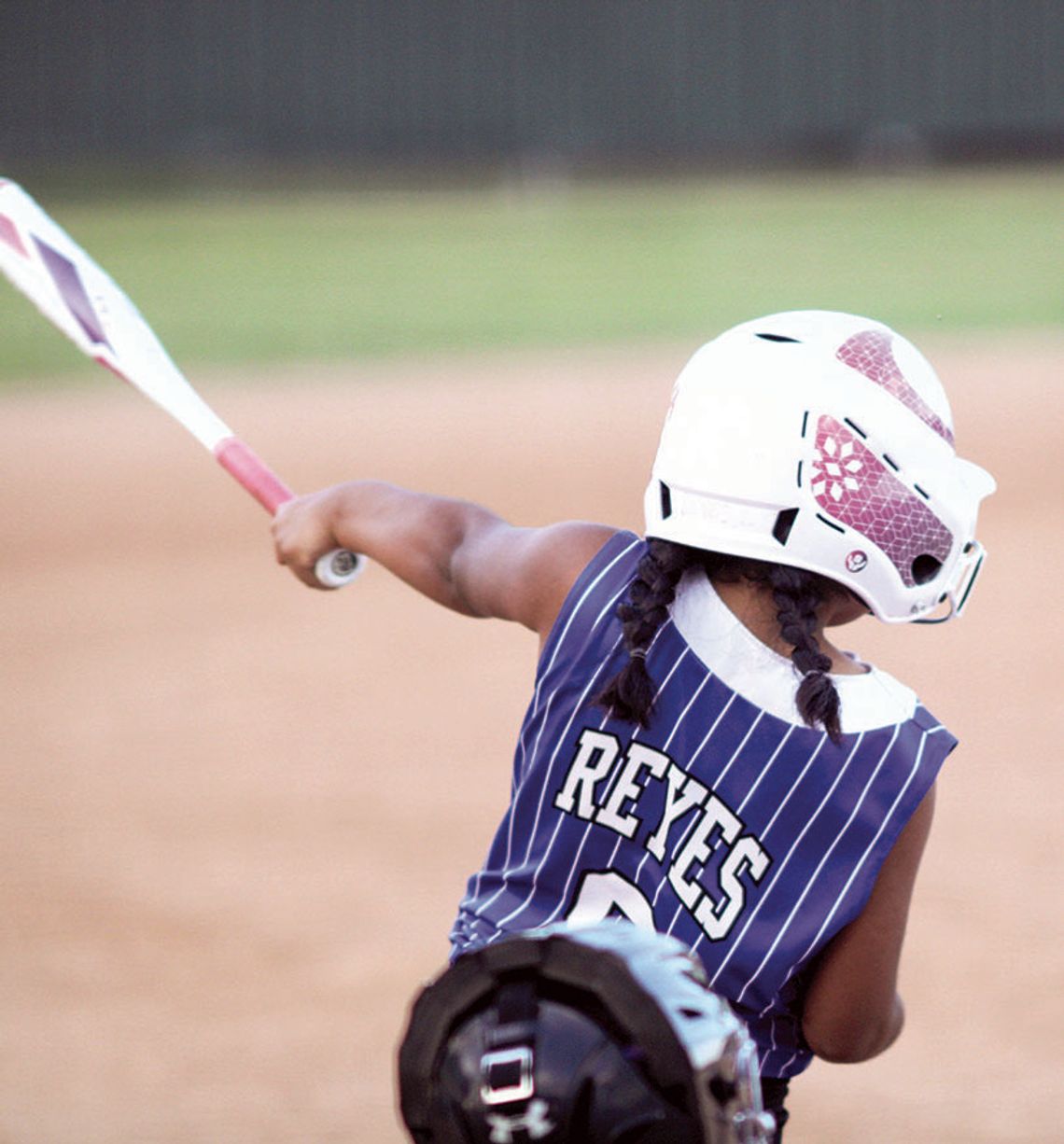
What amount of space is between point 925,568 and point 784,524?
203mm

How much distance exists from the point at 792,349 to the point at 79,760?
14.0ft

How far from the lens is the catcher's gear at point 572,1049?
1.46 meters

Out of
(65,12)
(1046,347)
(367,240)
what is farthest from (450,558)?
(65,12)

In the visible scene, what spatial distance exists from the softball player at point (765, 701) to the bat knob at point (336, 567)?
0.57 metres

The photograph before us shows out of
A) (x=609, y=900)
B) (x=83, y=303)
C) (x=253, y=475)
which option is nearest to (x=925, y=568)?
(x=609, y=900)

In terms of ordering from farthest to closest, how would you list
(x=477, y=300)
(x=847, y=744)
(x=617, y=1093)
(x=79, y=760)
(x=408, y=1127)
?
(x=477, y=300) < (x=79, y=760) < (x=847, y=744) < (x=408, y=1127) < (x=617, y=1093)

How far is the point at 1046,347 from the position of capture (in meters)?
13.9

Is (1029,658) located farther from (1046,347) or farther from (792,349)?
(1046,347)

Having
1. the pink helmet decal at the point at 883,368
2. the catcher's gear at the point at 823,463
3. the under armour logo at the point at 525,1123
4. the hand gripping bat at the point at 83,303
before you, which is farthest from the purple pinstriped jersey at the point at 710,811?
the hand gripping bat at the point at 83,303

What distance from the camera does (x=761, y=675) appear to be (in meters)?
1.98

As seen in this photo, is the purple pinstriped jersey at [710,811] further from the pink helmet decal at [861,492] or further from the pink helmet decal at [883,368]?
the pink helmet decal at [883,368]

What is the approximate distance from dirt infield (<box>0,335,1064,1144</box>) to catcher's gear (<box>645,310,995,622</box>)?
1.97m

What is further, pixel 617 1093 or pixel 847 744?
pixel 847 744

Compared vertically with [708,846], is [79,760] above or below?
below
